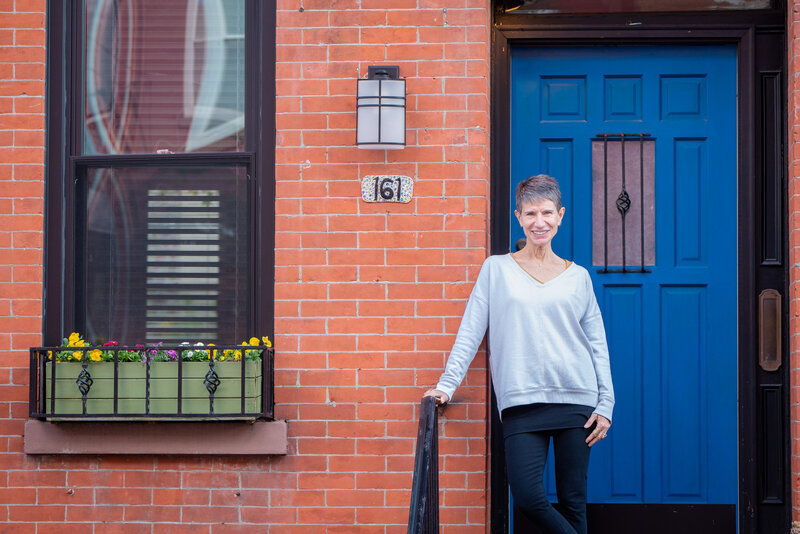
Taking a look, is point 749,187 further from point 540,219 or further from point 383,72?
Answer: point 383,72

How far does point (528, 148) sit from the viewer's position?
4723mm

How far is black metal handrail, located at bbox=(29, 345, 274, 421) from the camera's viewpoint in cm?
429

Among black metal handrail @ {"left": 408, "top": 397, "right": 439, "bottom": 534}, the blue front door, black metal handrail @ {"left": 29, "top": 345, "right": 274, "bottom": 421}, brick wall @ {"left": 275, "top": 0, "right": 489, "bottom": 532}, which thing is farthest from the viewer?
the blue front door

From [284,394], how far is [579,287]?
1498mm

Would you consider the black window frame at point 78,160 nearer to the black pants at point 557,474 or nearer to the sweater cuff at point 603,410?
the black pants at point 557,474

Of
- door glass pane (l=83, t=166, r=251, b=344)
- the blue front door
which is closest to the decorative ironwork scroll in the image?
the blue front door

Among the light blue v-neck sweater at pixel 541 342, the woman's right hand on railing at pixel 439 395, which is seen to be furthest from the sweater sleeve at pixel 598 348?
the woman's right hand on railing at pixel 439 395

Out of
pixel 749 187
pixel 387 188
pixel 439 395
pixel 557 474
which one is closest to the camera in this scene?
pixel 439 395

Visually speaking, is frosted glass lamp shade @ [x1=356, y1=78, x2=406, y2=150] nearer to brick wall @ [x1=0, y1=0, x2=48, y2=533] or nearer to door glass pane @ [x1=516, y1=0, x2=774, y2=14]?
door glass pane @ [x1=516, y1=0, x2=774, y2=14]

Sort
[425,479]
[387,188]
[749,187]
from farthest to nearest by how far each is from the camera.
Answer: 1. [749,187]
2. [387,188]
3. [425,479]

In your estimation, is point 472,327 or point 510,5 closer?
point 472,327

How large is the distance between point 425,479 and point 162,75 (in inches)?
98.9

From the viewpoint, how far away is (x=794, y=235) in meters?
4.34

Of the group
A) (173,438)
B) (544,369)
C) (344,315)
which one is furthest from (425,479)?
(173,438)
